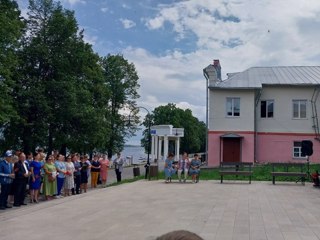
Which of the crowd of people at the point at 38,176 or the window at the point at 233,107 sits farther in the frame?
the window at the point at 233,107

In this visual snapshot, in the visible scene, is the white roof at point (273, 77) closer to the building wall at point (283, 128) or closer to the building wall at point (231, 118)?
the building wall at point (231, 118)

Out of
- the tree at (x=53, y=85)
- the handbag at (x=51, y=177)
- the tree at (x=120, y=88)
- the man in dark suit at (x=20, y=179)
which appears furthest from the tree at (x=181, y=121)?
the man in dark suit at (x=20, y=179)

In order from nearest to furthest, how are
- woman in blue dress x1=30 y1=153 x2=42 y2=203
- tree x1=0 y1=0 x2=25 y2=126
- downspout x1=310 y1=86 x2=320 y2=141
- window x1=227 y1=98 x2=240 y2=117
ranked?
woman in blue dress x1=30 y1=153 x2=42 y2=203 < tree x1=0 y1=0 x2=25 y2=126 < downspout x1=310 y1=86 x2=320 y2=141 < window x1=227 y1=98 x2=240 y2=117

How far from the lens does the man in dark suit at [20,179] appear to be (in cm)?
1529

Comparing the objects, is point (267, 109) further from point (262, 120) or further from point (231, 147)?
point (231, 147)

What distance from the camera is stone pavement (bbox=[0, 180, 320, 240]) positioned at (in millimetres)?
9867

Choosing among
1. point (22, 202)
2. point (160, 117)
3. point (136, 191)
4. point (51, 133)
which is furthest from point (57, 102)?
point (160, 117)

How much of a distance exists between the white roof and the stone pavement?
22.2 m

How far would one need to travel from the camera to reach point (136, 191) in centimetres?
1889

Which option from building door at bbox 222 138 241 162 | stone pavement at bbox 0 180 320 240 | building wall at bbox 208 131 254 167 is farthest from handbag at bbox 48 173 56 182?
building door at bbox 222 138 241 162

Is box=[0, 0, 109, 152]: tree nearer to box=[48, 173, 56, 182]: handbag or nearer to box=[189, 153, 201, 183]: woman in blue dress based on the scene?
box=[189, 153, 201, 183]: woman in blue dress

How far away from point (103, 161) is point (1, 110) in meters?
5.64

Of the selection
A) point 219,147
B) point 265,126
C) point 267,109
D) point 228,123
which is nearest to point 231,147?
point 219,147

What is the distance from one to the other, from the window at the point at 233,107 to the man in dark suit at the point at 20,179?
25.7 m
